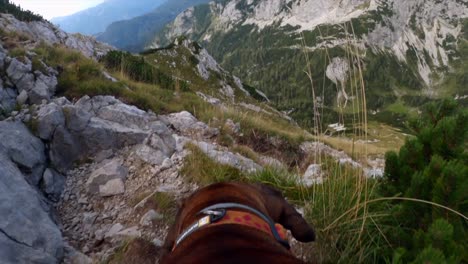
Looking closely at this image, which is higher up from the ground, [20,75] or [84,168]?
[20,75]

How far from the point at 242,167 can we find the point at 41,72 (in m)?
5.60

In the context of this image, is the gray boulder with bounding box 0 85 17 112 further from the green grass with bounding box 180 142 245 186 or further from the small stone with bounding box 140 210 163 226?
the small stone with bounding box 140 210 163 226

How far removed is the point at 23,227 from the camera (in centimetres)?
385

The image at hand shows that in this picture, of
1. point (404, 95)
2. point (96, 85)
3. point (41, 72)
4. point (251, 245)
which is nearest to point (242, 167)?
point (251, 245)

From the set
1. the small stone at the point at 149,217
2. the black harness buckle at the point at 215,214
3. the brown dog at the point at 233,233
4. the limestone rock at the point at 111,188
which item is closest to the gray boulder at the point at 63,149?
the limestone rock at the point at 111,188

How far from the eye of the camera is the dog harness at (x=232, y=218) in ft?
6.68

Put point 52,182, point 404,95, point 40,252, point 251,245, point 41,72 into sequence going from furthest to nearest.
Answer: point 404,95, point 41,72, point 52,182, point 40,252, point 251,245

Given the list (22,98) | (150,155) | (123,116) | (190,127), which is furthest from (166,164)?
(22,98)

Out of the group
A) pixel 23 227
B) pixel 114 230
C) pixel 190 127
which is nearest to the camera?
pixel 23 227

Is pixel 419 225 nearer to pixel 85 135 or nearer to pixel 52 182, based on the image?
pixel 52 182

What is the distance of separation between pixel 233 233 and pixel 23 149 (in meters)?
4.59

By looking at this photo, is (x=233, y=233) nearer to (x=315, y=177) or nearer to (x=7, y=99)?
(x=315, y=177)

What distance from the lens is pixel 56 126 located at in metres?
6.09

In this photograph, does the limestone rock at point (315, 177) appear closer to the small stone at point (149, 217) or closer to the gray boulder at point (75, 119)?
the small stone at point (149, 217)
